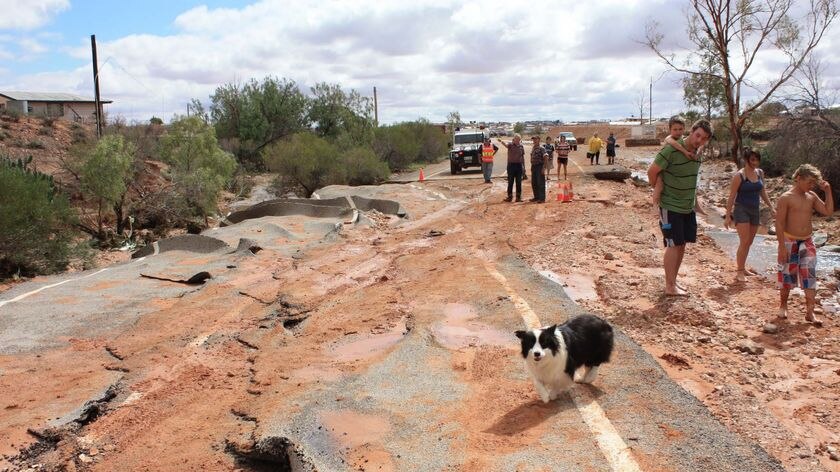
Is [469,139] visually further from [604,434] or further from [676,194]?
[604,434]

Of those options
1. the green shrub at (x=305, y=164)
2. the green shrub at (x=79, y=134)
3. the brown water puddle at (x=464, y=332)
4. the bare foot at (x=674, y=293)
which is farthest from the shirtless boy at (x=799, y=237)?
the green shrub at (x=79, y=134)

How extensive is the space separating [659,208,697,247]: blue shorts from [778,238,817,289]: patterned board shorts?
3.11 ft

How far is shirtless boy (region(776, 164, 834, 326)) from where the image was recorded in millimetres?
7188

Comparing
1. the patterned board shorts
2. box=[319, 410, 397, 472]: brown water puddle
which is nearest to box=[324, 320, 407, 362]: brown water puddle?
box=[319, 410, 397, 472]: brown water puddle

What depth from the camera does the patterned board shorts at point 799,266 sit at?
7203 mm

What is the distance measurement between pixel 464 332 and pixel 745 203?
444 cm

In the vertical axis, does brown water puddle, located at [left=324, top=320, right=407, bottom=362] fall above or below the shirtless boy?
below

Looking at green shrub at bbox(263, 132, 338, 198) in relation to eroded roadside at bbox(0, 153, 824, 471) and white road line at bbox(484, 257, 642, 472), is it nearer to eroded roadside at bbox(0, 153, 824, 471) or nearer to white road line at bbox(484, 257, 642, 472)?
eroded roadside at bbox(0, 153, 824, 471)

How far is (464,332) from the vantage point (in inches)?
275

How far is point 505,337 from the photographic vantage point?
21.9 ft

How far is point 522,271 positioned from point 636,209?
7.97 m

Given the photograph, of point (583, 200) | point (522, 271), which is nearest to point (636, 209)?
point (583, 200)

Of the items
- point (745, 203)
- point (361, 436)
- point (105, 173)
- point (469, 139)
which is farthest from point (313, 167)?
point (361, 436)

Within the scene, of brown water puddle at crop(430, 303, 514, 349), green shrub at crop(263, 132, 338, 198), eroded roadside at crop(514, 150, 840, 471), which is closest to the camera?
eroded roadside at crop(514, 150, 840, 471)
